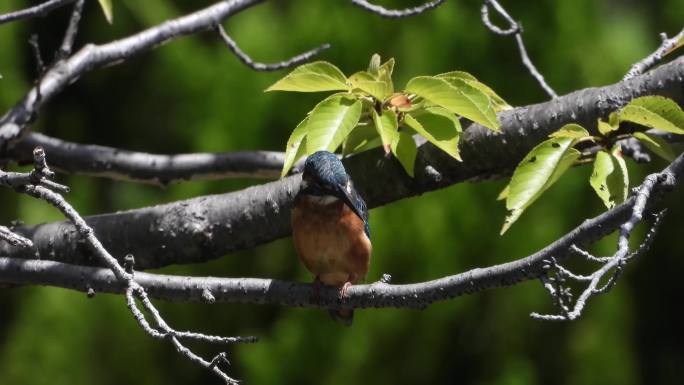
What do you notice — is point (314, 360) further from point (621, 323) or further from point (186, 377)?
point (621, 323)

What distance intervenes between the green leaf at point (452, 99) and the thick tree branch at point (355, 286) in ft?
1.19

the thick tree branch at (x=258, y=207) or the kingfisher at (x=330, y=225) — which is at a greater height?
the thick tree branch at (x=258, y=207)

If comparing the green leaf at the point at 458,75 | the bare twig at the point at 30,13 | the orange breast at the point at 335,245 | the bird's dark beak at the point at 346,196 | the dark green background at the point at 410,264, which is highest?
the bare twig at the point at 30,13

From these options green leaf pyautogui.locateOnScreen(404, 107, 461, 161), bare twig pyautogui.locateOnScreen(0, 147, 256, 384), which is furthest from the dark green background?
bare twig pyautogui.locateOnScreen(0, 147, 256, 384)

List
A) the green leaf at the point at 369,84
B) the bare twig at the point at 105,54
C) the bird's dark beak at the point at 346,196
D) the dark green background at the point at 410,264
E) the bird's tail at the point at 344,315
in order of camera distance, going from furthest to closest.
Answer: the dark green background at the point at 410,264, the bird's tail at the point at 344,315, the bare twig at the point at 105,54, the bird's dark beak at the point at 346,196, the green leaf at the point at 369,84

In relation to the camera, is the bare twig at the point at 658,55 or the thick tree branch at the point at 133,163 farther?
the thick tree branch at the point at 133,163

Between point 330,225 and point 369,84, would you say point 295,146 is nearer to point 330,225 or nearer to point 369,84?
point 369,84

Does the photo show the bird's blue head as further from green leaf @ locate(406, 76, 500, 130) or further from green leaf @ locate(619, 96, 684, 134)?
green leaf @ locate(619, 96, 684, 134)

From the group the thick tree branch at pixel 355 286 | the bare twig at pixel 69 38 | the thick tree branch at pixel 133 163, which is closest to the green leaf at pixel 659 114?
the thick tree branch at pixel 355 286

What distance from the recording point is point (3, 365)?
14.9 ft

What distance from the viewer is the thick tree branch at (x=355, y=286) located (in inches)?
74.8

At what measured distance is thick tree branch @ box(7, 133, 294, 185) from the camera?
125 inches

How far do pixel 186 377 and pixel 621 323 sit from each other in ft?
6.23

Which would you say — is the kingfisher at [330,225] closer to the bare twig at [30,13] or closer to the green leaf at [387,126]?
the green leaf at [387,126]
